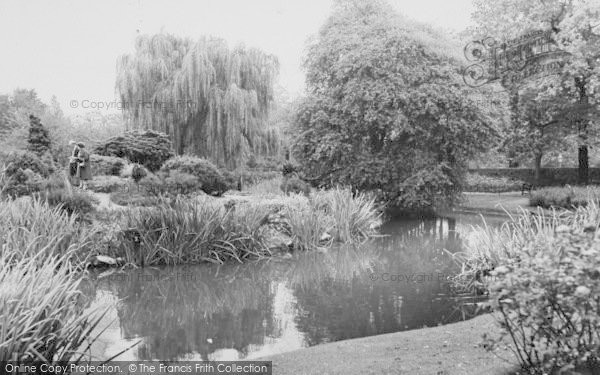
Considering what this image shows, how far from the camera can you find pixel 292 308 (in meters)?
5.60

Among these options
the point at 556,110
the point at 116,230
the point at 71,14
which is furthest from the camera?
the point at 71,14

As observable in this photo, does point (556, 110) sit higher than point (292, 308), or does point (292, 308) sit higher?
point (556, 110)

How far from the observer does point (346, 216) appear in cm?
1062

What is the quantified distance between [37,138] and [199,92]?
5.27m

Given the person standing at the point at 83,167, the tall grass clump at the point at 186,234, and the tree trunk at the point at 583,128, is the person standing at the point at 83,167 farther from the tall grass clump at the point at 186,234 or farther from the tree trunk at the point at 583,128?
the tree trunk at the point at 583,128

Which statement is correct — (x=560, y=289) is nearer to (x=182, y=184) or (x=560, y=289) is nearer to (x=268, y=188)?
(x=182, y=184)

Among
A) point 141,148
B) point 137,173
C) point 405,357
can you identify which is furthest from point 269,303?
point 141,148

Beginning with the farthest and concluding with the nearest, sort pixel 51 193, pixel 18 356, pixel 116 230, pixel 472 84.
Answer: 1. pixel 472 84
2. pixel 51 193
3. pixel 116 230
4. pixel 18 356

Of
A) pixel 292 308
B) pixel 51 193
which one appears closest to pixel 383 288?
pixel 292 308

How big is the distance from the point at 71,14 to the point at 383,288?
25967 millimetres

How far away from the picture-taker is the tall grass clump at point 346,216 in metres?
10.5

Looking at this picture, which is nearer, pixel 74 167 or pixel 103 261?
pixel 103 261

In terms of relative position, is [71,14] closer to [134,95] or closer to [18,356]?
[134,95]

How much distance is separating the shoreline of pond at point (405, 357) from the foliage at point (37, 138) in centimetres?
1458
